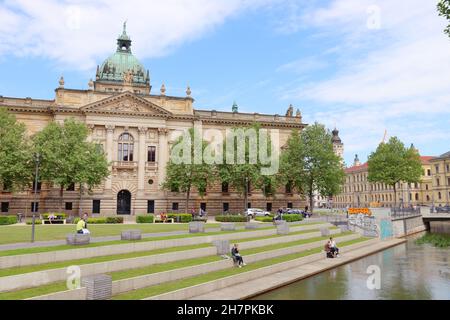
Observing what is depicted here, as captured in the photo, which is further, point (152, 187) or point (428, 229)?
point (428, 229)

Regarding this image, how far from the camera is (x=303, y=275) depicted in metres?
23.8

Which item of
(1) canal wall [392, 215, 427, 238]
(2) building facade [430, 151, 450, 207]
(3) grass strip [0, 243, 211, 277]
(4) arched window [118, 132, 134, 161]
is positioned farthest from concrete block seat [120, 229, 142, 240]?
(2) building facade [430, 151, 450, 207]

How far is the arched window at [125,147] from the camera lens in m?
62.2

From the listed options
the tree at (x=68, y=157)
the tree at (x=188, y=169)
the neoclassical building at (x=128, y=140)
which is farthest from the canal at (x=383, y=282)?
the neoclassical building at (x=128, y=140)

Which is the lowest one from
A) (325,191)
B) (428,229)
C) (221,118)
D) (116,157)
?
(428,229)

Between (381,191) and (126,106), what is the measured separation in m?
92.8

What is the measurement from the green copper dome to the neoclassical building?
16026 mm

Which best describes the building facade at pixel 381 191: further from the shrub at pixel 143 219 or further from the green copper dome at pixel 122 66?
the shrub at pixel 143 219

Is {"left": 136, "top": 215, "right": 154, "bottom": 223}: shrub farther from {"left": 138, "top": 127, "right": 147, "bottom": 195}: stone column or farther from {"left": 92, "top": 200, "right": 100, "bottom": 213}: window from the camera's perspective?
{"left": 138, "top": 127, "right": 147, "bottom": 195}: stone column

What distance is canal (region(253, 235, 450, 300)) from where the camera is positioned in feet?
65.2

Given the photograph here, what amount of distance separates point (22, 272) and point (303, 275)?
622 inches

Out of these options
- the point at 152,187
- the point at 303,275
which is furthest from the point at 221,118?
the point at 303,275

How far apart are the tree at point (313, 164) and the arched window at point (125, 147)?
82.3 ft
